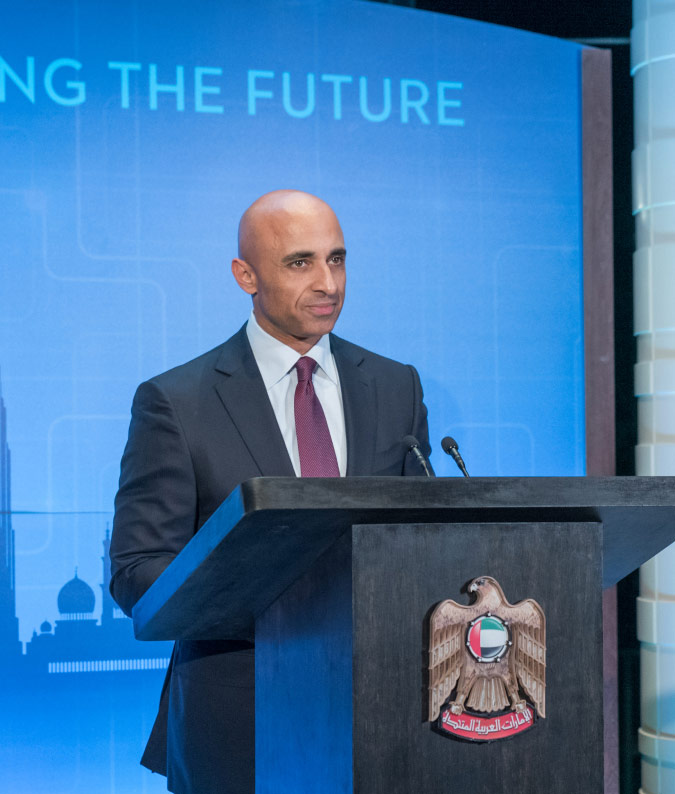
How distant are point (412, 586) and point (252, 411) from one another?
857 mm

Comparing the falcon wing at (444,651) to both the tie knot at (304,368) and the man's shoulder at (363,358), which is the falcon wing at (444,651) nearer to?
the tie knot at (304,368)

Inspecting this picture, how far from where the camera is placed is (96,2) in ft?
10.1

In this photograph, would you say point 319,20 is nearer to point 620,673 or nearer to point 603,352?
point 603,352

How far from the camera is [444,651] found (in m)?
1.03

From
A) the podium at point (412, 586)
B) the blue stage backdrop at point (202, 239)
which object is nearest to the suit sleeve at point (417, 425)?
the podium at point (412, 586)

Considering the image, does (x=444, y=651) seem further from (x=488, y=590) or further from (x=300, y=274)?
(x=300, y=274)

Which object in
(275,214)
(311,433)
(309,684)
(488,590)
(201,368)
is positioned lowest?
(309,684)

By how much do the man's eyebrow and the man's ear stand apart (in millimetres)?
87

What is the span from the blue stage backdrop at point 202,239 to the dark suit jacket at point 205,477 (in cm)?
112

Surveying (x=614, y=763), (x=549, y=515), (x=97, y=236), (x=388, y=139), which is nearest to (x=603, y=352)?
(x=388, y=139)

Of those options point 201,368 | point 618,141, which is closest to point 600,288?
point 618,141

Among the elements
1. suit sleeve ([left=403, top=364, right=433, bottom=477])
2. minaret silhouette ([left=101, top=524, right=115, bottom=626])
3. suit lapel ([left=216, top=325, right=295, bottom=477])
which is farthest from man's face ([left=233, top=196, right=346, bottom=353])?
minaret silhouette ([left=101, top=524, right=115, bottom=626])

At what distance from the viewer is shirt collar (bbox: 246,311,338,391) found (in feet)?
6.41

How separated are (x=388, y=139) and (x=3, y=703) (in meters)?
2.10
